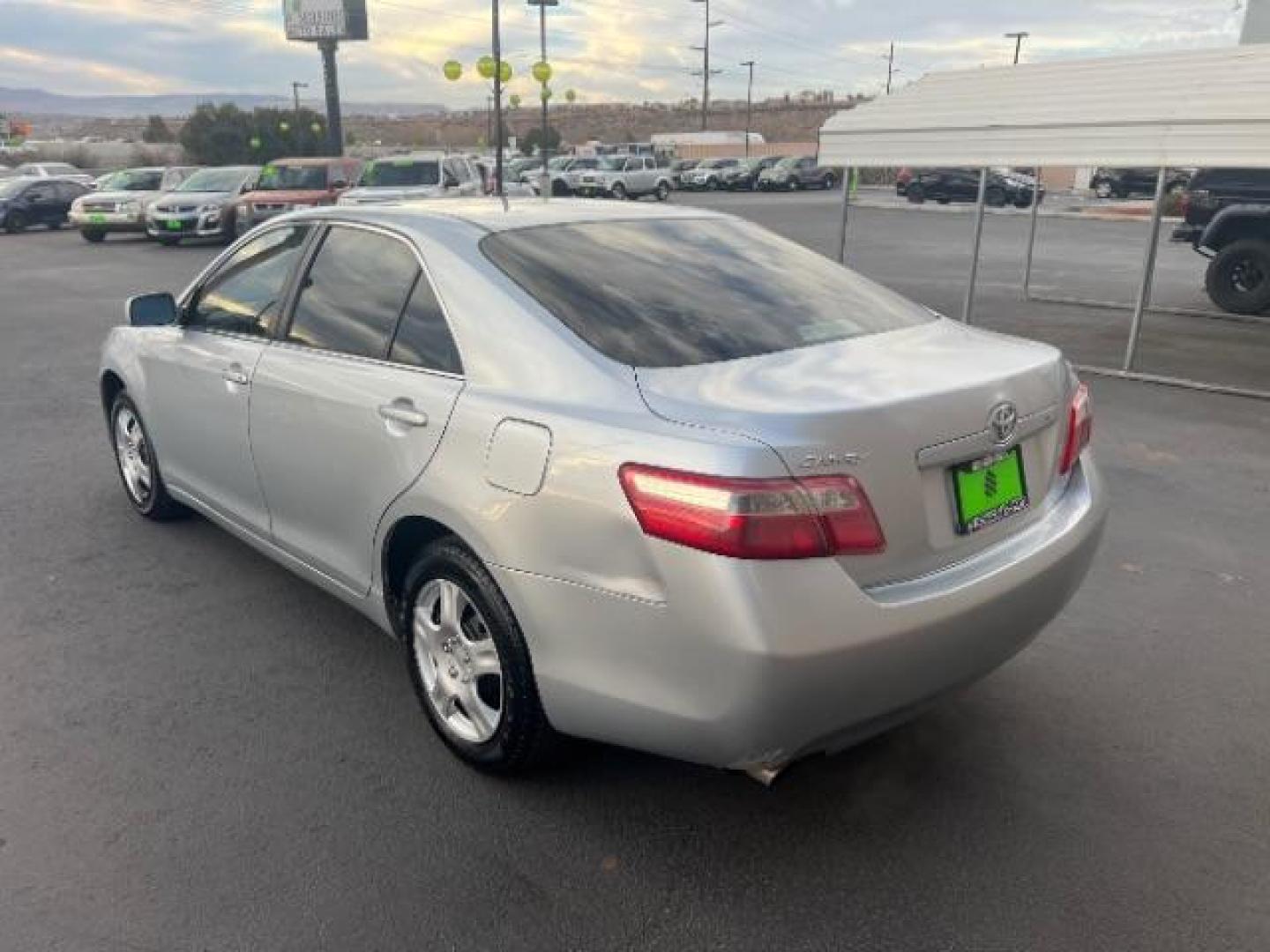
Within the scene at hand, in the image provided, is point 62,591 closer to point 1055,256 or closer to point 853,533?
point 853,533

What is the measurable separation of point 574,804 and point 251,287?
2395 millimetres

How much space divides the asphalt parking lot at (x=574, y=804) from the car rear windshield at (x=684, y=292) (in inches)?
49.7

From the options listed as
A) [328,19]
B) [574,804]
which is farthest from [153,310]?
[328,19]

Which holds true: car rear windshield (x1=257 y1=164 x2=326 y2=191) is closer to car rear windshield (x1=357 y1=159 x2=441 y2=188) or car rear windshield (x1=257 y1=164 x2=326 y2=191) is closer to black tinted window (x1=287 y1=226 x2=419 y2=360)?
car rear windshield (x1=357 y1=159 x2=441 y2=188)

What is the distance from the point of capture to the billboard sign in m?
43.8

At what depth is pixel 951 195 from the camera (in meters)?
40.4

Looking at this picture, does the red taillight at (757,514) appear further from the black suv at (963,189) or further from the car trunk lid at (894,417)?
the black suv at (963,189)

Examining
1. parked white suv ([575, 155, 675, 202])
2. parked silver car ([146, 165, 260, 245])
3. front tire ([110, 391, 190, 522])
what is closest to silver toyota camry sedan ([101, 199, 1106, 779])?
front tire ([110, 391, 190, 522])

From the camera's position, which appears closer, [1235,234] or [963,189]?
[1235,234]

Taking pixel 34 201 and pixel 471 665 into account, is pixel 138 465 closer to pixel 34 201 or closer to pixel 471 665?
pixel 471 665

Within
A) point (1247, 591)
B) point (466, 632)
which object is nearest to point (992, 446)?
point (466, 632)

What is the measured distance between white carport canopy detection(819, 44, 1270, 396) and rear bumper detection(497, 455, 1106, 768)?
7.07 metres

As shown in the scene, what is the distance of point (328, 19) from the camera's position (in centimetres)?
4403

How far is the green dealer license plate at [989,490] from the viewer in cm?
252
